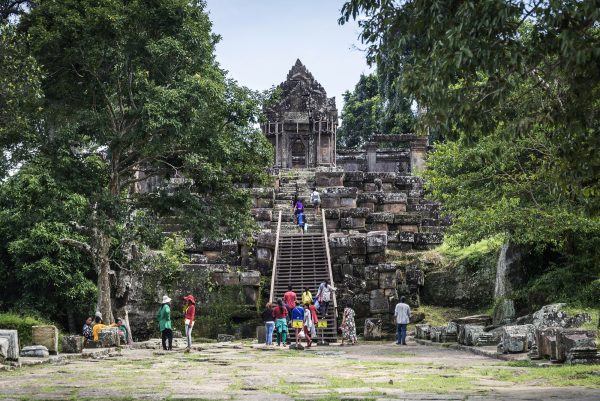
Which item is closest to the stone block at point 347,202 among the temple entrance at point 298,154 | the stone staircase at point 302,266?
the stone staircase at point 302,266

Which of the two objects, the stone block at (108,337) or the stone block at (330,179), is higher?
the stone block at (330,179)

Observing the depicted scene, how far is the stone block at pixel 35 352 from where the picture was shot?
16.6 meters

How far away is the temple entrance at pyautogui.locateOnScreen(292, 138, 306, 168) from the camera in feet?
163

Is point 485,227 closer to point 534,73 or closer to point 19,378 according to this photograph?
point 534,73

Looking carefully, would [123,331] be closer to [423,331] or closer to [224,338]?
[224,338]

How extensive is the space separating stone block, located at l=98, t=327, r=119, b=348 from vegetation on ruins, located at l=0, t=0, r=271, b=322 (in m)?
1.84

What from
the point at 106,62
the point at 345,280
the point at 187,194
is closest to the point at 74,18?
the point at 106,62

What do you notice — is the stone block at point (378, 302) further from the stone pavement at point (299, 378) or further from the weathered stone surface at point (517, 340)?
the weathered stone surface at point (517, 340)

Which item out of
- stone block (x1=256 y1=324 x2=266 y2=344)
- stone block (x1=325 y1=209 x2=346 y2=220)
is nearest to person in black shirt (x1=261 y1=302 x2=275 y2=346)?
stone block (x1=256 y1=324 x2=266 y2=344)

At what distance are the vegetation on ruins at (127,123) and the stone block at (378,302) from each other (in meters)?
4.69

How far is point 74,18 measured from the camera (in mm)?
20031

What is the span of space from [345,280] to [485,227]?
7.24m

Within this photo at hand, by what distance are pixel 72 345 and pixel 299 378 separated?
7.76 meters

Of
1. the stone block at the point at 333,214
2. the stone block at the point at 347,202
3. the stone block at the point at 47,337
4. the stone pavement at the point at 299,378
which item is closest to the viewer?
the stone pavement at the point at 299,378
